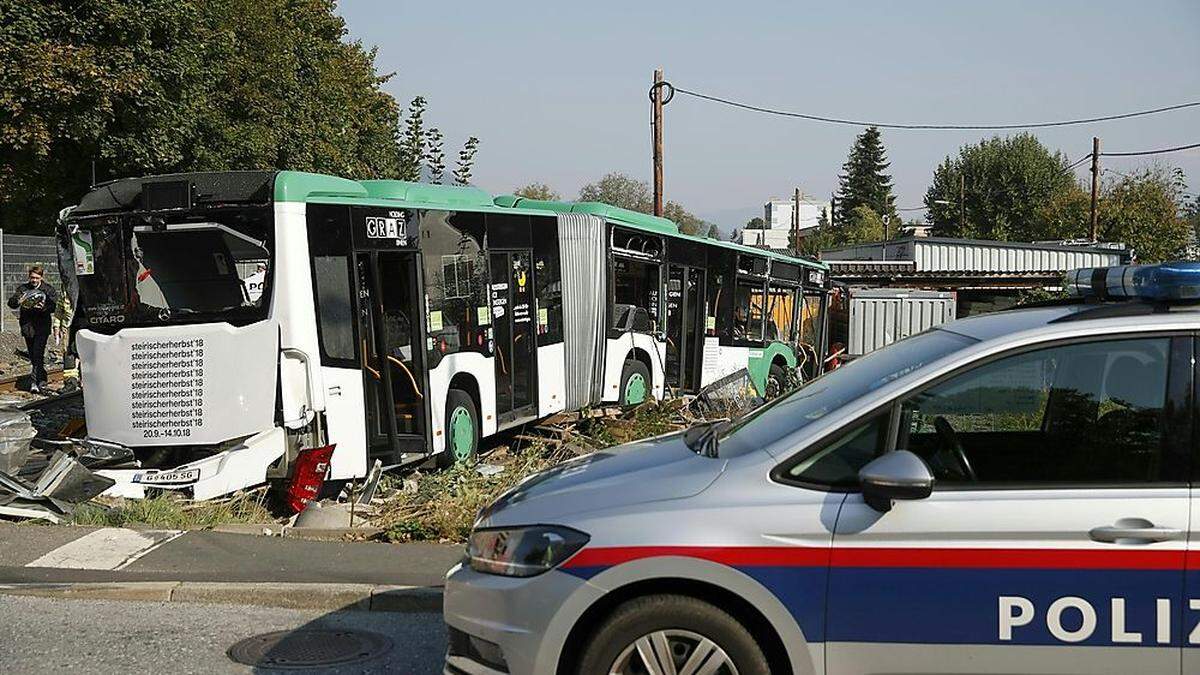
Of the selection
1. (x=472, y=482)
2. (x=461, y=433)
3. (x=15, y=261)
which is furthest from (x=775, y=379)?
(x=15, y=261)

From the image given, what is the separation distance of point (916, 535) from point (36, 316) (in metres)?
17.2

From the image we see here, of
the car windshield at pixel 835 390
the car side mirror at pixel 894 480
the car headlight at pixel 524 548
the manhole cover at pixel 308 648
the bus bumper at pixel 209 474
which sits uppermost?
the car windshield at pixel 835 390

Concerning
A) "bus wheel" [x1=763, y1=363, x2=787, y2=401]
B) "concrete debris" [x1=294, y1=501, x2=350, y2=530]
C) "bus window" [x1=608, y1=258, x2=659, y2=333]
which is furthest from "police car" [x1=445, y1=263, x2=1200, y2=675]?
"bus wheel" [x1=763, y1=363, x2=787, y2=401]

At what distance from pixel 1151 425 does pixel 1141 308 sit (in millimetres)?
481

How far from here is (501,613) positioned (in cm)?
432

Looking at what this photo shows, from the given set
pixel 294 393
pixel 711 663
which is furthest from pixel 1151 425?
pixel 294 393

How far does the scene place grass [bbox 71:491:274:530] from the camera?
30.0 feet

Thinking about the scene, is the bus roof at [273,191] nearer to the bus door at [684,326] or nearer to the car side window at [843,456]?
the bus door at [684,326]

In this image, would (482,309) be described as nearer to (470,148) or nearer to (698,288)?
(698,288)

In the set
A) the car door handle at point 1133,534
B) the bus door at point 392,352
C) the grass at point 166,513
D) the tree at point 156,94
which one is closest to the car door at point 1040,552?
the car door handle at point 1133,534

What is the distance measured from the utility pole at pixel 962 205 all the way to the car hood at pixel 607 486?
87.2m

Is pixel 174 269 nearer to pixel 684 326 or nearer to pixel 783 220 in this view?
pixel 684 326

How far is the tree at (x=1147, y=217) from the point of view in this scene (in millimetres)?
62500

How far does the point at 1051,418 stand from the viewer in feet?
14.4
